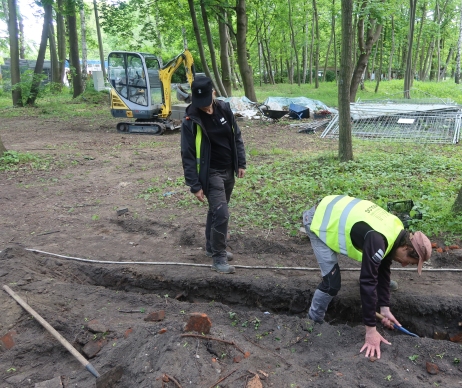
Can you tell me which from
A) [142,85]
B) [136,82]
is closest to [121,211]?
[142,85]

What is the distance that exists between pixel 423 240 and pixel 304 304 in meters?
1.73

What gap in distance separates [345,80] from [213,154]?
14.2 feet

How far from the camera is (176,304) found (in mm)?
3750

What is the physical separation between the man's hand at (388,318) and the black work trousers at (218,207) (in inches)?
70.6

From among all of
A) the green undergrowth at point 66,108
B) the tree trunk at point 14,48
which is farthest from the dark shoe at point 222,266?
the tree trunk at point 14,48

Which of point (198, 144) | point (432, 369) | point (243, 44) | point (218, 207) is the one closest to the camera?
point (432, 369)

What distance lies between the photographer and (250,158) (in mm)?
9383

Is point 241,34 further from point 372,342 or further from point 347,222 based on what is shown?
point 372,342

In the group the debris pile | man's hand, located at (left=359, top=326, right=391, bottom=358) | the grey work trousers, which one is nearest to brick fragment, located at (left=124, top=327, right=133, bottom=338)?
the grey work trousers

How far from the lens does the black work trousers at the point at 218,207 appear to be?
164 inches

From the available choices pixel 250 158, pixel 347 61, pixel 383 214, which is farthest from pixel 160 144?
pixel 383 214

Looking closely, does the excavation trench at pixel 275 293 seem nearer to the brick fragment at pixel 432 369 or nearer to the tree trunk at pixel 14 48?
the brick fragment at pixel 432 369

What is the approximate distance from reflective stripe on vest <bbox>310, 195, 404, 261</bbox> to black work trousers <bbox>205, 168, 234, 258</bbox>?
1.23m

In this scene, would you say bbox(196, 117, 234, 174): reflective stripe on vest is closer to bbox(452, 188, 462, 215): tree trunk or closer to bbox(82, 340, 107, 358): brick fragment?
bbox(82, 340, 107, 358): brick fragment
